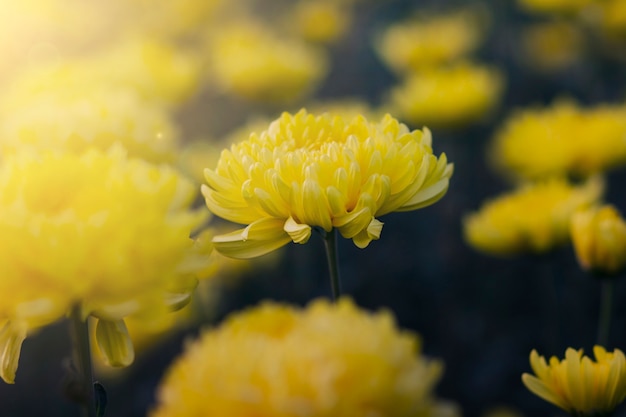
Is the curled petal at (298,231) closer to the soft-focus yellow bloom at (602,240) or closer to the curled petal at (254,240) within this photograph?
the curled petal at (254,240)

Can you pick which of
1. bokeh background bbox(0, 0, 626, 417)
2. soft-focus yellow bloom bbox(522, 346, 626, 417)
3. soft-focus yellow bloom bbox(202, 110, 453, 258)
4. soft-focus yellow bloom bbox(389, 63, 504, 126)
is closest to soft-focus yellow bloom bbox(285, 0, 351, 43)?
bokeh background bbox(0, 0, 626, 417)

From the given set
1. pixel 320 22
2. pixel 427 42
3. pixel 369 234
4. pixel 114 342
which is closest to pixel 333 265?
pixel 369 234

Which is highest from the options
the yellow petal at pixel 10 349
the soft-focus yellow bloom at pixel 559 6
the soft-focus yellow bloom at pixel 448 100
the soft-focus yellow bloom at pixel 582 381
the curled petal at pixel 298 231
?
the curled petal at pixel 298 231

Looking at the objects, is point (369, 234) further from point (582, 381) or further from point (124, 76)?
point (124, 76)

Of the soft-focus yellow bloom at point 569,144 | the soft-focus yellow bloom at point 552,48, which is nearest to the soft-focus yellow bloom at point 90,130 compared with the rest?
the soft-focus yellow bloom at point 569,144

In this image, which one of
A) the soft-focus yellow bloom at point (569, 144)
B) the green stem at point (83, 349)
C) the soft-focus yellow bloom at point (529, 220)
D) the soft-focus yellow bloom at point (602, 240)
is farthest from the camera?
the soft-focus yellow bloom at point (569, 144)

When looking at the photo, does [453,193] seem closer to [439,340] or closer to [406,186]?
[439,340]
